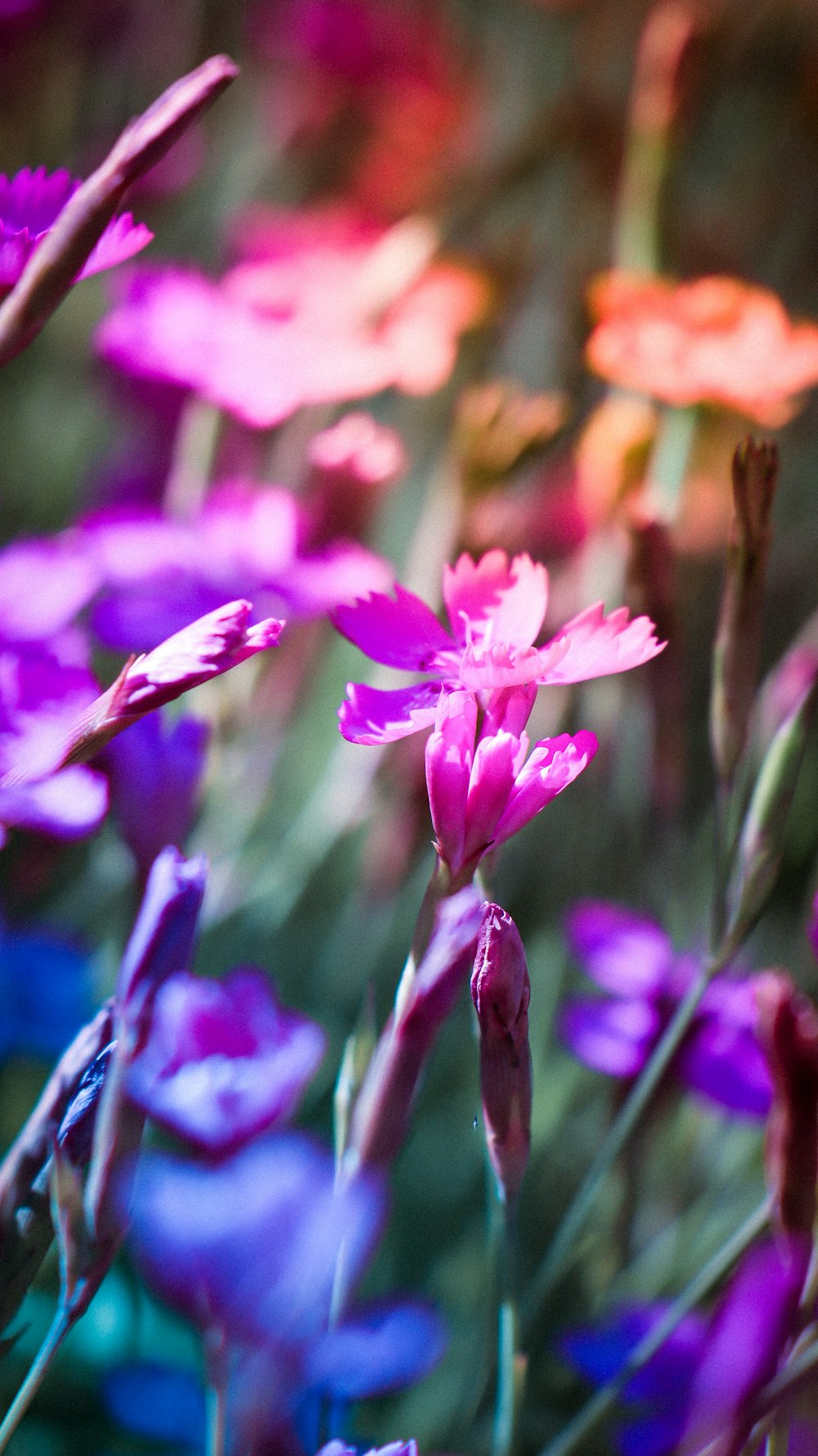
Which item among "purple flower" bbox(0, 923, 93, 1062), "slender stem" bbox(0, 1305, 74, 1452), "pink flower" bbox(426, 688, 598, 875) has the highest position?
"pink flower" bbox(426, 688, 598, 875)

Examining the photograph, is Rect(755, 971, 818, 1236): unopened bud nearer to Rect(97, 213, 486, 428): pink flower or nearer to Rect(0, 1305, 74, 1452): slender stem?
Rect(0, 1305, 74, 1452): slender stem

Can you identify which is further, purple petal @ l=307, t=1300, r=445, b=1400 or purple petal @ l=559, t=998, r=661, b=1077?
purple petal @ l=559, t=998, r=661, b=1077

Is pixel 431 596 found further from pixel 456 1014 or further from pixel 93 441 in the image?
pixel 93 441

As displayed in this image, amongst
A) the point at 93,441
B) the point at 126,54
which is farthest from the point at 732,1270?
the point at 126,54

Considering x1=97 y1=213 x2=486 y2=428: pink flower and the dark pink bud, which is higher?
x1=97 y1=213 x2=486 y2=428: pink flower

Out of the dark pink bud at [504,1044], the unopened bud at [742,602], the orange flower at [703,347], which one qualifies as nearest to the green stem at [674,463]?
the orange flower at [703,347]

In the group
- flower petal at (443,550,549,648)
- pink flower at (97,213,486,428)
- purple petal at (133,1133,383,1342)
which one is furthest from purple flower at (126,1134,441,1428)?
pink flower at (97,213,486,428)

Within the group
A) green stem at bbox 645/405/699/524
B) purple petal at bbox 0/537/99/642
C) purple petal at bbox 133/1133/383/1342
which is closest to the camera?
purple petal at bbox 133/1133/383/1342
